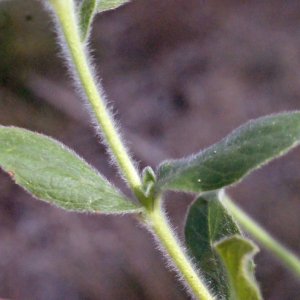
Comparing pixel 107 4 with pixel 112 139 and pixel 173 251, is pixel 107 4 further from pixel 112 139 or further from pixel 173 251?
pixel 173 251

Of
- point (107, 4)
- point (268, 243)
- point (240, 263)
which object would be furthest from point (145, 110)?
point (240, 263)

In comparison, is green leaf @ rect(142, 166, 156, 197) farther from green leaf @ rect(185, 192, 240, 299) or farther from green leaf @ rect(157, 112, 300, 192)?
green leaf @ rect(185, 192, 240, 299)

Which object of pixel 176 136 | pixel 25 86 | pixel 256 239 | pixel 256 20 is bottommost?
pixel 256 239

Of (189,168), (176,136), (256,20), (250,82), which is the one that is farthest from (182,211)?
(189,168)

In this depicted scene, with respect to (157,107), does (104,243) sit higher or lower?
lower

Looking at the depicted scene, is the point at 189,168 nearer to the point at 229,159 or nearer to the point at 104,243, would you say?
the point at 229,159

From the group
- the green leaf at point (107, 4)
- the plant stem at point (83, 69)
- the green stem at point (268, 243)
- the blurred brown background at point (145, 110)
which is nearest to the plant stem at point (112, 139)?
the plant stem at point (83, 69)

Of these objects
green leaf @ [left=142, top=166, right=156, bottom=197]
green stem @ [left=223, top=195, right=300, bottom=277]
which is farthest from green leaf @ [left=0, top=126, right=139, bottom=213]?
green stem @ [left=223, top=195, right=300, bottom=277]
